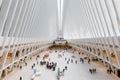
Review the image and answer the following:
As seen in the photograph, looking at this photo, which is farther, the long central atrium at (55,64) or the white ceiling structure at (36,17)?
the long central atrium at (55,64)

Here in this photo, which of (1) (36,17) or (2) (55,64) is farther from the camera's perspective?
(2) (55,64)

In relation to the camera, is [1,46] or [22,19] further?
[22,19]

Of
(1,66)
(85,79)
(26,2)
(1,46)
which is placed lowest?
(85,79)

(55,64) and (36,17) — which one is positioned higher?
(36,17)

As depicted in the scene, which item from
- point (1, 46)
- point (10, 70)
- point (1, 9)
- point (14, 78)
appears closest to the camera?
point (1, 9)

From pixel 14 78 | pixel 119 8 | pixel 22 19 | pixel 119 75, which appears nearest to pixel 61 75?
pixel 14 78

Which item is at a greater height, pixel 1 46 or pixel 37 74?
pixel 1 46

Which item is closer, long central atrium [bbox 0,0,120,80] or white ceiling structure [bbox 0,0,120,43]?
white ceiling structure [bbox 0,0,120,43]

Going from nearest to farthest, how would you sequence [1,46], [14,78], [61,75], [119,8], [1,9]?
1. [119,8]
2. [1,9]
3. [1,46]
4. [14,78]
5. [61,75]

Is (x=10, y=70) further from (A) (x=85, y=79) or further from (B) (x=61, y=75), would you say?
(A) (x=85, y=79)

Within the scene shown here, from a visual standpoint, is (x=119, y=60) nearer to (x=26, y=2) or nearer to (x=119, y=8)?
(x=119, y=8)

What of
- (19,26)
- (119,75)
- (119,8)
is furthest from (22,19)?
(119,75)
